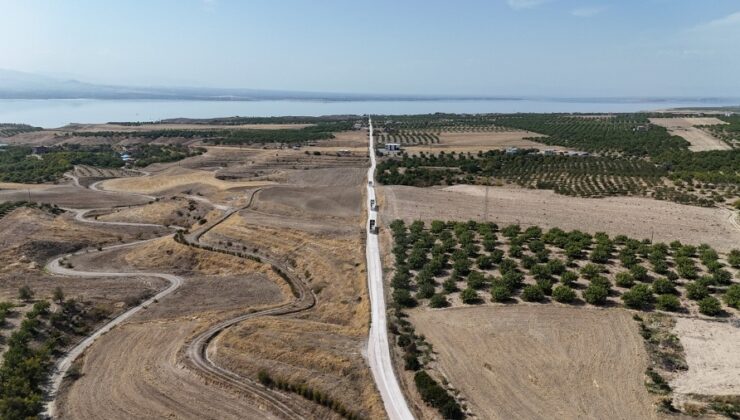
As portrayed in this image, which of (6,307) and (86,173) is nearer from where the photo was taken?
(6,307)

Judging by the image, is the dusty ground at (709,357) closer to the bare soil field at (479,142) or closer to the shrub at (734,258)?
the shrub at (734,258)

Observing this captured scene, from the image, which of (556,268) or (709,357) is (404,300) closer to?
(556,268)

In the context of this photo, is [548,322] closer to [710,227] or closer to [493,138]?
[710,227]

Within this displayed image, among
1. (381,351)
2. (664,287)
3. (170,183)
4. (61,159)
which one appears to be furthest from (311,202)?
(61,159)

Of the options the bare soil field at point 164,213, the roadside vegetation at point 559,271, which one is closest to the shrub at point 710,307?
the roadside vegetation at point 559,271

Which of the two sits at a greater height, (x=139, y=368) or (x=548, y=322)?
(x=548, y=322)

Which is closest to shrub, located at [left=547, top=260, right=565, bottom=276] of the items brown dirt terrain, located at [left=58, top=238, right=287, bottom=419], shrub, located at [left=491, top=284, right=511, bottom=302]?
shrub, located at [left=491, top=284, right=511, bottom=302]

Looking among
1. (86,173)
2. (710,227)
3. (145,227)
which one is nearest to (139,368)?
(145,227)

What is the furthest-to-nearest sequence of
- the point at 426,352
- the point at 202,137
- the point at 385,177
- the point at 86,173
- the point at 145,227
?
the point at 202,137
the point at 86,173
the point at 385,177
the point at 145,227
the point at 426,352
